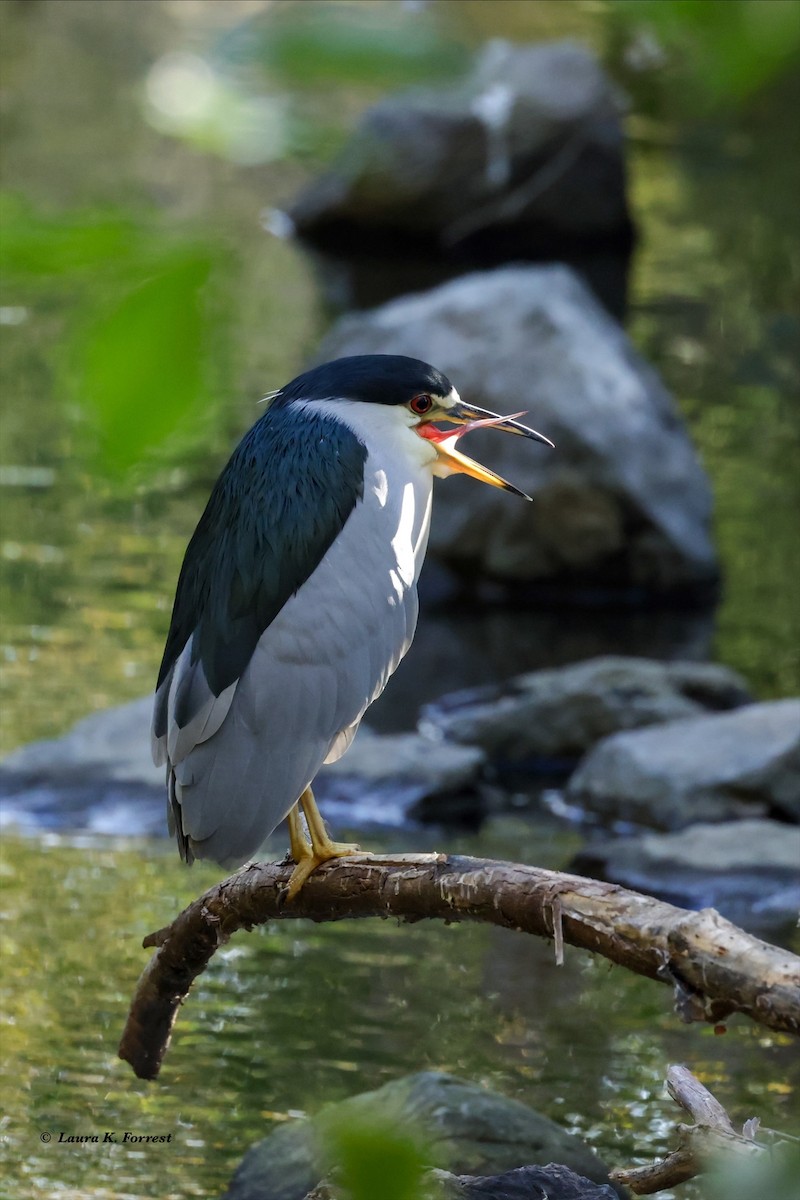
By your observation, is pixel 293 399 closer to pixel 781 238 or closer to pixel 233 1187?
pixel 233 1187

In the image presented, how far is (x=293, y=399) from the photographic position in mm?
3643

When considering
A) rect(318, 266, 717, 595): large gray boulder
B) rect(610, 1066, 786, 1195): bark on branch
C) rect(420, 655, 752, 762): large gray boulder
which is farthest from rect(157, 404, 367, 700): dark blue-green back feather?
rect(318, 266, 717, 595): large gray boulder

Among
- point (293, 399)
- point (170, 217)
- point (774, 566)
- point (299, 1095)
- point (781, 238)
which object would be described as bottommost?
point (781, 238)

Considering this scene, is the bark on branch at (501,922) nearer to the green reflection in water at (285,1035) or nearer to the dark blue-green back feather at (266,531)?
the dark blue-green back feather at (266,531)

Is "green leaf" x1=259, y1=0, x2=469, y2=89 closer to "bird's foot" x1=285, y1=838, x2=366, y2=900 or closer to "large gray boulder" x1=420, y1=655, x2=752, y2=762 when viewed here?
"bird's foot" x1=285, y1=838, x2=366, y2=900

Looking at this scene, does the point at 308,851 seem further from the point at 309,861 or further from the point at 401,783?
the point at 401,783

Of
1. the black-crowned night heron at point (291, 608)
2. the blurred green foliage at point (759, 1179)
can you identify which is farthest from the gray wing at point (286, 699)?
the blurred green foliage at point (759, 1179)

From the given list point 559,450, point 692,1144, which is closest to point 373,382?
point 692,1144

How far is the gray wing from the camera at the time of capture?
3.39 metres

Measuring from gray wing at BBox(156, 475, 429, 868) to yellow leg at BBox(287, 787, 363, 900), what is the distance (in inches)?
2.4

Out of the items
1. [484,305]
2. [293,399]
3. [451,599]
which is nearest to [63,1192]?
[293,399]

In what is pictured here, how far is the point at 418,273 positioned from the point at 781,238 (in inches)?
183

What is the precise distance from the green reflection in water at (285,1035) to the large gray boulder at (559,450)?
3.64m

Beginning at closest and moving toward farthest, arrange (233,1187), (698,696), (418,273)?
(233,1187)
(698,696)
(418,273)
